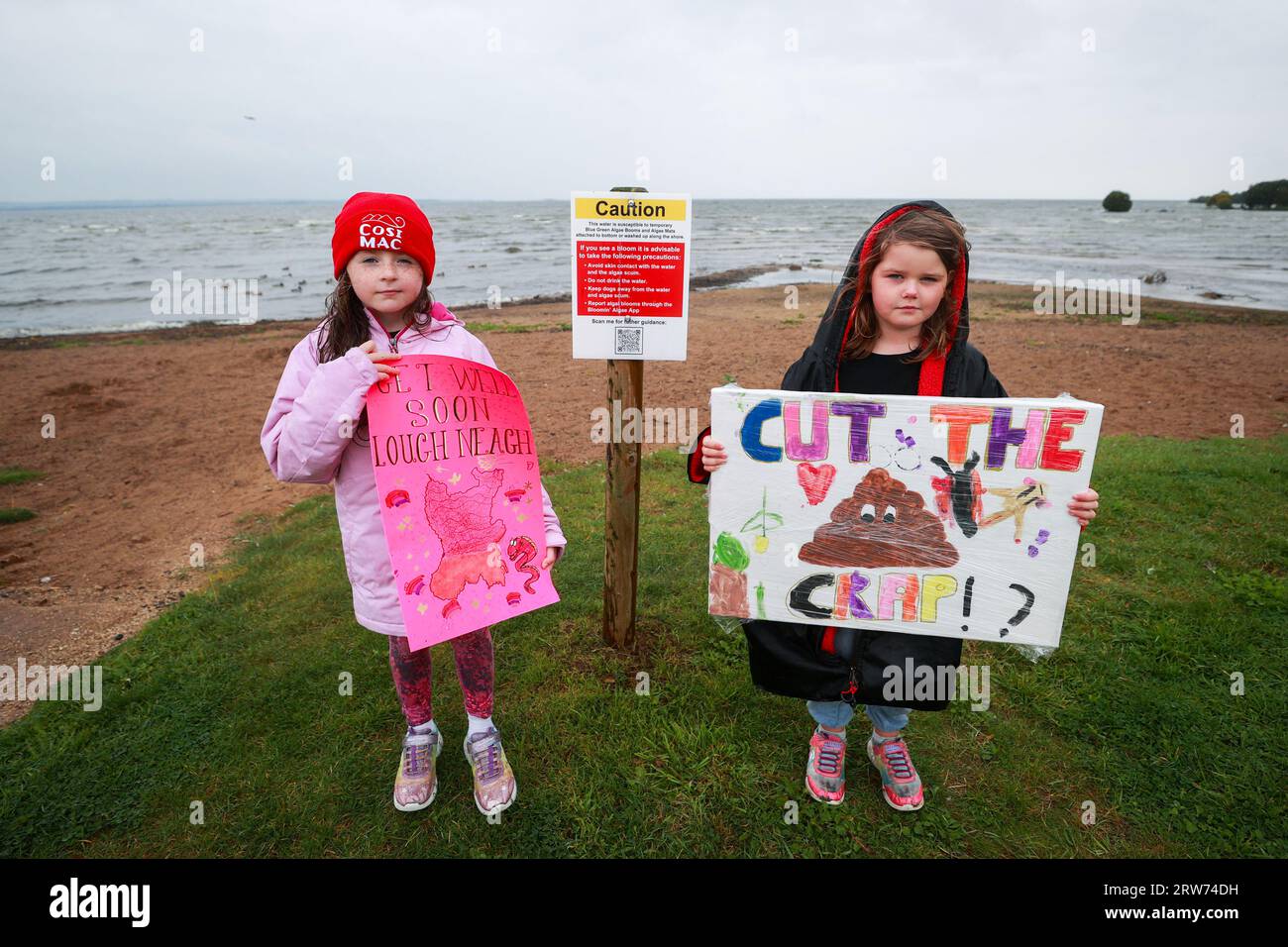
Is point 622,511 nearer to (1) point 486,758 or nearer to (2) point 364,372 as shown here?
(1) point 486,758

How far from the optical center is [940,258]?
2373 millimetres

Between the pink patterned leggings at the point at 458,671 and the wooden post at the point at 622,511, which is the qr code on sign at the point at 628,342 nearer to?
the wooden post at the point at 622,511

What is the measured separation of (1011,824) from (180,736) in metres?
4.03

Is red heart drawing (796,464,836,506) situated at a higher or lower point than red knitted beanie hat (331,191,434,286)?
lower

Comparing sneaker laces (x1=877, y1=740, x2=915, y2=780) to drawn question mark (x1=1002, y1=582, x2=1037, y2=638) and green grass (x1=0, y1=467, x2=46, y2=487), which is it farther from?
green grass (x1=0, y1=467, x2=46, y2=487)

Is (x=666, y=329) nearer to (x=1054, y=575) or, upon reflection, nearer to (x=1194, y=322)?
(x=1054, y=575)

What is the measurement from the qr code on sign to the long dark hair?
3.07 feet

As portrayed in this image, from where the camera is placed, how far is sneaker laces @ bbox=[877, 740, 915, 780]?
2920 millimetres

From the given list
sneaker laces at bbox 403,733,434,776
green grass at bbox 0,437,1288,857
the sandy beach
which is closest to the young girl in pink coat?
sneaker laces at bbox 403,733,434,776

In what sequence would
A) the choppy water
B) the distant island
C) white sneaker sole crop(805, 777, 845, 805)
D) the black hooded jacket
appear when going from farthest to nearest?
the distant island
the choppy water
white sneaker sole crop(805, 777, 845, 805)
the black hooded jacket

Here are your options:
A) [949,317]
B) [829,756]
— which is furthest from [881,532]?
[829,756]

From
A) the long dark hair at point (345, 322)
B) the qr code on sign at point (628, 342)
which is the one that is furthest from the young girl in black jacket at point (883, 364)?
the long dark hair at point (345, 322)

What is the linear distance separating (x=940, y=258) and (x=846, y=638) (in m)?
1.50
